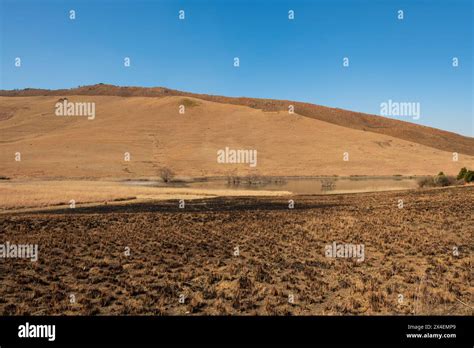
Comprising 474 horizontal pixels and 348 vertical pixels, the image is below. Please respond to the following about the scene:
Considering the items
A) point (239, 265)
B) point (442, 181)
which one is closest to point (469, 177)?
point (442, 181)

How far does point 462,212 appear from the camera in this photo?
25.4 metres

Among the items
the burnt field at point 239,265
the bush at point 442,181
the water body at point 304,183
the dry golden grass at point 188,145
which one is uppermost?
the dry golden grass at point 188,145

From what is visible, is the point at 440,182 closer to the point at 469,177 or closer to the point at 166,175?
the point at 469,177

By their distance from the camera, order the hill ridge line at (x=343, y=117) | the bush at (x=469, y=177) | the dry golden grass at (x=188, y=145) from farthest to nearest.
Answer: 1. the hill ridge line at (x=343, y=117)
2. the dry golden grass at (x=188, y=145)
3. the bush at (x=469, y=177)

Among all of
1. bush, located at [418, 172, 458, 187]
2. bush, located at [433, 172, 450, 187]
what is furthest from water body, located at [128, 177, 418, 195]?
bush, located at [433, 172, 450, 187]

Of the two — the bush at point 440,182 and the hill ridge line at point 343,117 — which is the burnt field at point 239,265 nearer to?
the bush at point 440,182

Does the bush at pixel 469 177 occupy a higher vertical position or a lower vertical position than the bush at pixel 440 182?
higher

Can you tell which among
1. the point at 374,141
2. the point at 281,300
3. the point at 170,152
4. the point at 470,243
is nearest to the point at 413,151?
the point at 374,141

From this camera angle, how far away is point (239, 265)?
1525 centimetres

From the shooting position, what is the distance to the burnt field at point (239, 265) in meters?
10.8

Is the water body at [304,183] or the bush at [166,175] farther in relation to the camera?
the bush at [166,175]

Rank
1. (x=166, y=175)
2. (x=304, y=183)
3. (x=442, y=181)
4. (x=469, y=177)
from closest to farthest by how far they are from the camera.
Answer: (x=469, y=177)
(x=442, y=181)
(x=304, y=183)
(x=166, y=175)

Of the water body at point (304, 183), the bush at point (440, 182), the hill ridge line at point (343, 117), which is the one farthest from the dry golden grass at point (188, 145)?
the bush at point (440, 182)
